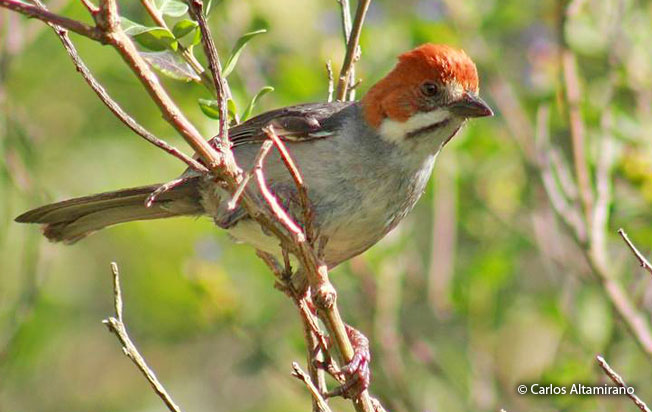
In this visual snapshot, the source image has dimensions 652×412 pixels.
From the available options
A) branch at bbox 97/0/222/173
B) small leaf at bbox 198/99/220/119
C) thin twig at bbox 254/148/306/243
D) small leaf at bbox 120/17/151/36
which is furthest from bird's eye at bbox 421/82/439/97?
branch at bbox 97/0/222/173

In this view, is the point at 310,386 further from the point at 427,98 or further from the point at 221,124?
the point at 427,98

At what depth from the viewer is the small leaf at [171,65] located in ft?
9.95

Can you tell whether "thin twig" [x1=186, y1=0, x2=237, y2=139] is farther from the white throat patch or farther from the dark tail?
the dark tail

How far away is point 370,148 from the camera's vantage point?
13.0ft

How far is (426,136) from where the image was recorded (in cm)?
396

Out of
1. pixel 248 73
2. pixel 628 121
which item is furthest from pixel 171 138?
pixel 628 121

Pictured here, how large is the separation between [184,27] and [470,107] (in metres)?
1.21

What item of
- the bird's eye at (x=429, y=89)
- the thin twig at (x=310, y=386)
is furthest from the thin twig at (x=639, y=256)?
the bird's eye at (x=429, y=89)

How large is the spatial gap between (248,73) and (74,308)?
2.47 m

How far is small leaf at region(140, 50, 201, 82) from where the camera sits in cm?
303

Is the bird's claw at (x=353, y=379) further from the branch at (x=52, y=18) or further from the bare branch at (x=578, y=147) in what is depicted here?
the bare branch at (x=578, y=147)

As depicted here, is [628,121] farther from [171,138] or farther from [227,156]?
[227,156]

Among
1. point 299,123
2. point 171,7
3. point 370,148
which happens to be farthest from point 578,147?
point 171,7

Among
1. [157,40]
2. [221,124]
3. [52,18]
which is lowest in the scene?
[221,124]
